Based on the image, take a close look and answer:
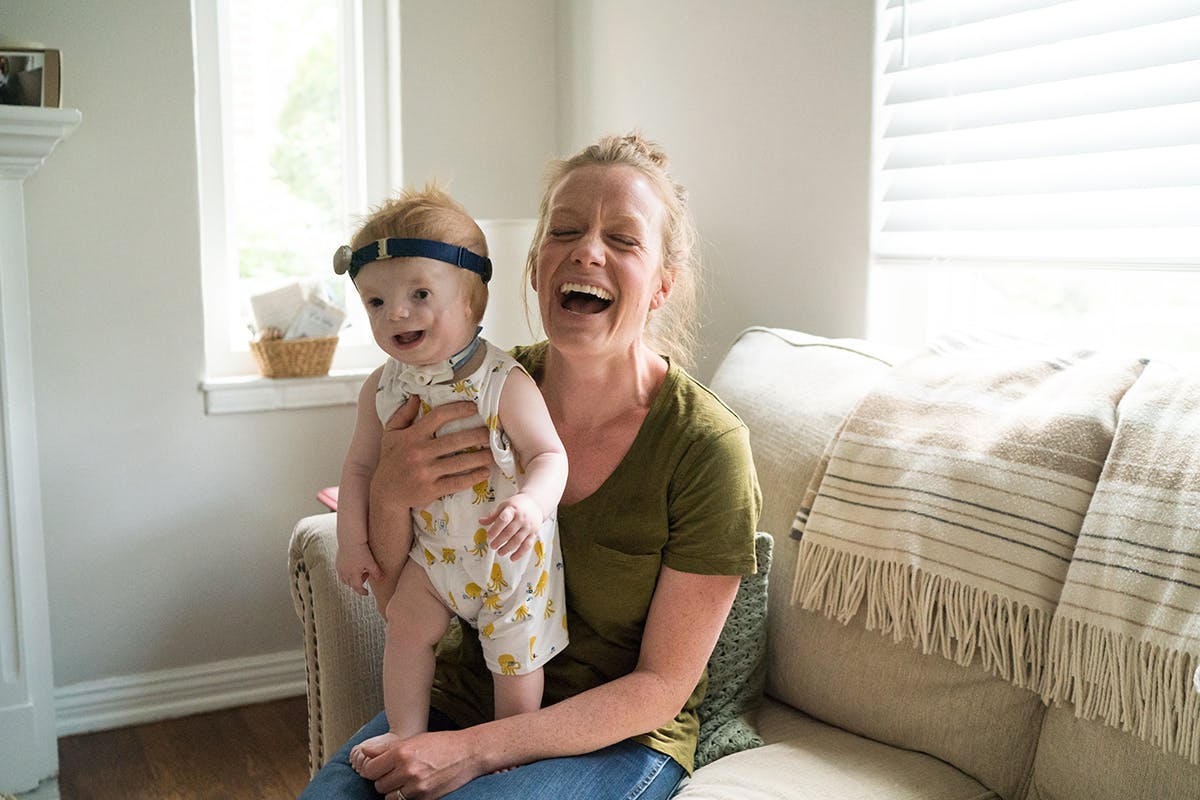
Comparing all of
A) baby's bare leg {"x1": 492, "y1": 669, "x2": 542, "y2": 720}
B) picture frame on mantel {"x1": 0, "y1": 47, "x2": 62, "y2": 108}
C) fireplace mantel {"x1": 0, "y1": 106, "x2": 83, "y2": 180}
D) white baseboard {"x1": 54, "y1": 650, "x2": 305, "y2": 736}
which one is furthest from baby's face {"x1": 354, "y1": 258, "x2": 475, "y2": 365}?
white baseboard {"x1": 54, "y1": 650, "x2": 305, "y2": 736}

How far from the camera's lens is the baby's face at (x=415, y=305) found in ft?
4.29

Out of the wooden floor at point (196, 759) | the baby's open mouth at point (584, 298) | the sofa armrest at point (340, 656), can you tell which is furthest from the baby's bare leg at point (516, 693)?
the wooden floor at point (196, 759)

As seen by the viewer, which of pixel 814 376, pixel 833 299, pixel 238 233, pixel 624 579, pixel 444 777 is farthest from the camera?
pixel 238 233

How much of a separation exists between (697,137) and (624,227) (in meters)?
1.24

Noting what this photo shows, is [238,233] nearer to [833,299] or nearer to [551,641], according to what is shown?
[833,299]

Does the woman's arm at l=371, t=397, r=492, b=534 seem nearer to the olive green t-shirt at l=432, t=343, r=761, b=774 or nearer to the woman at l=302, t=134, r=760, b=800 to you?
the woman at l=302, t=134, r=760, b=800

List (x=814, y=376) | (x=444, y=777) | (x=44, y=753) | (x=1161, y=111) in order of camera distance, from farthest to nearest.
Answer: (x=44, y=753)
(x=814, y=376)
(x=1161, y=111)
(x=444, y=777)

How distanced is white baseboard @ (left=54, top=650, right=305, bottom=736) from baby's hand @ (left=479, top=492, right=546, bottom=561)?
1.91 metres

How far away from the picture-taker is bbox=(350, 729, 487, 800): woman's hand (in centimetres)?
130

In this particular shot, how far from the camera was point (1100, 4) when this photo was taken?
1739 mm

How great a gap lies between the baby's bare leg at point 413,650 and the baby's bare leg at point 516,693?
0.32 feet


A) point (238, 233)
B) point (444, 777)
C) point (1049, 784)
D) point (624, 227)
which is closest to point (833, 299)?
point (624, 227)

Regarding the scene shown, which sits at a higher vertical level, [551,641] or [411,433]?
[411,433]

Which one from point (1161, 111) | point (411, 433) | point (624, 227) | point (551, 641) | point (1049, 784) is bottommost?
point (1049, 784)
